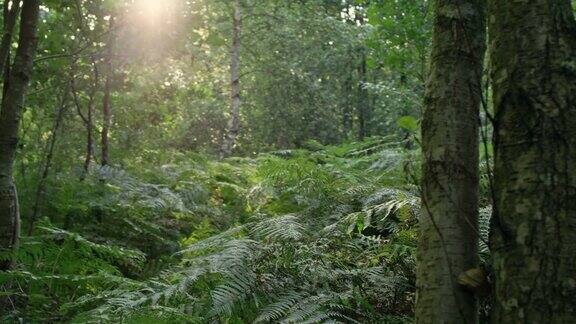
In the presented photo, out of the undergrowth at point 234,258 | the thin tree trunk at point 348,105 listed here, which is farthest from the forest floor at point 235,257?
the thin tree trunk at point 348,105

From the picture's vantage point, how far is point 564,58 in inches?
64.6

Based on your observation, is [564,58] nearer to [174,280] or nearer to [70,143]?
[174,280]

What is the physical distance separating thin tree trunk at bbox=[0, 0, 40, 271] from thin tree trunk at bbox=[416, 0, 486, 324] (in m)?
2.26

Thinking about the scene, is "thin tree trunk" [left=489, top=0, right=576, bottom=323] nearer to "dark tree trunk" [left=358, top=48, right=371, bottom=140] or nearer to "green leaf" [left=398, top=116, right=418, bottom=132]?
"green leaf" [left=398, top=116, right=418, bottom=132]

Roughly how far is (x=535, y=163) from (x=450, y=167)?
1.46 ft

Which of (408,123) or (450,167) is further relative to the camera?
(408,123)

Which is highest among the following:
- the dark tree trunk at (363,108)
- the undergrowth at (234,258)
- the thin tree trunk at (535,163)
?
the dark tree trunk at (363,108)

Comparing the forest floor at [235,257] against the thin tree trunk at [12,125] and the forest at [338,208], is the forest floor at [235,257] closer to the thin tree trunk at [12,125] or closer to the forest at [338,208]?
Answer: the forest at [338,208]

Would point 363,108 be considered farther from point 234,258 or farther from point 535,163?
point 535,163

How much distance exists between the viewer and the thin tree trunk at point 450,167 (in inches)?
76.7

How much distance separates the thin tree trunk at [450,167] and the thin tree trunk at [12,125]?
2.26 meters

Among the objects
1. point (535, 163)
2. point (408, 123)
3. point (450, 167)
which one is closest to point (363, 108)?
point (408, 123)

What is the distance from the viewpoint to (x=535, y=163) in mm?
1608

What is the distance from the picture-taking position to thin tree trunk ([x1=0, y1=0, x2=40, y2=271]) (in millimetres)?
3104
